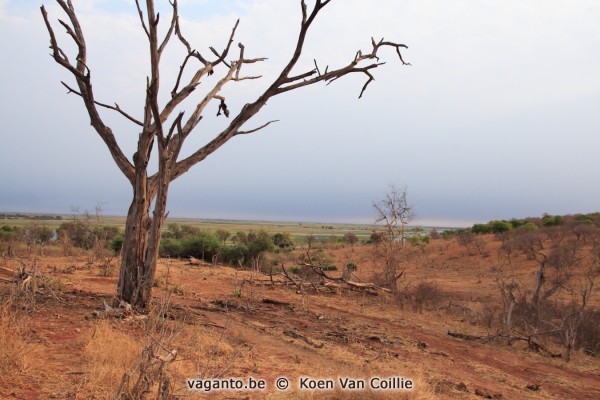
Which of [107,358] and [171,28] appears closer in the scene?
[107,358]

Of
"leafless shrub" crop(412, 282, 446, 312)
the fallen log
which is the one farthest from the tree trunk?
"leafless shrub" crop(412, 282, 446, 312)

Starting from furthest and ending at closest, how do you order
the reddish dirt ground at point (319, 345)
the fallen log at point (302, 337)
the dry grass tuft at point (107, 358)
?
the fallen log at point (302, 337) < the reddish dirt ground at point (319, 345) < the dry grass tuft at point (107, 358)

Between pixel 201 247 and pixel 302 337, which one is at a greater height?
pixel 201 247

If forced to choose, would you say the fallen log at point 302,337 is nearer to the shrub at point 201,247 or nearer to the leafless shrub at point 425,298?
the leafless shrub at point 425,298

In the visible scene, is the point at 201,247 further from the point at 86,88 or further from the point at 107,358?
the point at 107,358

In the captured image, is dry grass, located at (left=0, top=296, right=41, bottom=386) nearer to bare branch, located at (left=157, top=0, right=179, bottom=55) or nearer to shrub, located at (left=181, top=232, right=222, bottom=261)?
bare branch, located at (left=157, top=0, right=179, bottom=55)

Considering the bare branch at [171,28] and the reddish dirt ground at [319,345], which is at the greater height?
the bare branch at [171,28]

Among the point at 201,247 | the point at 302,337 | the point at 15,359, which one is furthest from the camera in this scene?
the point at 201,247

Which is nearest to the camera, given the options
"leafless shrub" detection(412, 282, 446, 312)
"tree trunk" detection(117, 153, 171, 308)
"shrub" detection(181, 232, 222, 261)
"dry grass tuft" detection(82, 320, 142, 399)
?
"dry grass tuft" detection(82, 320, 142, 399)

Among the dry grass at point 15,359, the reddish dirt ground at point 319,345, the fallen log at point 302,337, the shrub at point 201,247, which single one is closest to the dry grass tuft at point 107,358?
the reddish dirt ground at point 319,345

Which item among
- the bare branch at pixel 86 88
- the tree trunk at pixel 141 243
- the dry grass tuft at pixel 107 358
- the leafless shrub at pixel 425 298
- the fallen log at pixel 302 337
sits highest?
the bare branch at pixel 86 88

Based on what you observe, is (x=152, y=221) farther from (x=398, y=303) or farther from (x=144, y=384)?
(x=398, y=303)

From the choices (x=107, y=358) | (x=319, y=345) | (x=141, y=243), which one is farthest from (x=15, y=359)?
(x=319, y=345)

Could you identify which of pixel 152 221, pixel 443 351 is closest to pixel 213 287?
pixel 152 221
